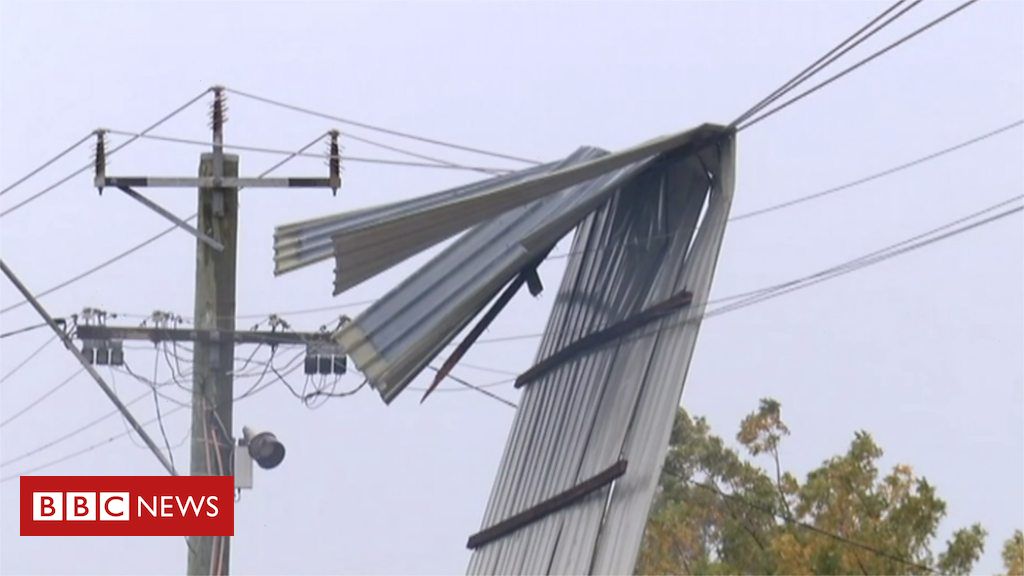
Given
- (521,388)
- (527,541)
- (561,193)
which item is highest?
(561,193)

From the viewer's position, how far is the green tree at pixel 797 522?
2280 centimetres

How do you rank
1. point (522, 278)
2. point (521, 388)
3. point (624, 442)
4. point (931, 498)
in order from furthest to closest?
point (931, 498), point (521, 388), point (522, 278), point (624, 442)

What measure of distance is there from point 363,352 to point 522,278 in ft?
3.56

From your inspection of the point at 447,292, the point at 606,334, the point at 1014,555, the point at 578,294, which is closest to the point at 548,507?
the point at 606,334

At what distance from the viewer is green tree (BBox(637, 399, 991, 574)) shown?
74.8ft

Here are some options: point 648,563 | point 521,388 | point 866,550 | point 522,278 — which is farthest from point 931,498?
point 522,278

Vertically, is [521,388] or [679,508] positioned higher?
[679,508]

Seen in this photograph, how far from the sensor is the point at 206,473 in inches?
747

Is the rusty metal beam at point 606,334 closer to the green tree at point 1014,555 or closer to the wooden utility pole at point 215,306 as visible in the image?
the wooden utility pole at point 215,306

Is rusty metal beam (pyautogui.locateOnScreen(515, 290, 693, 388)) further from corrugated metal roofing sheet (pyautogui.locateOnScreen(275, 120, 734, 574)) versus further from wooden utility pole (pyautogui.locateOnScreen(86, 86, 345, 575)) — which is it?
wooden utility pole (pyautogui.locateOnScreen(86, 86, 345, 575))

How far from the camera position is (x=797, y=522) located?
24.9 meters

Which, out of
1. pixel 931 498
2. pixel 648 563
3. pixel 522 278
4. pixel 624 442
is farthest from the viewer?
pixel 648 563

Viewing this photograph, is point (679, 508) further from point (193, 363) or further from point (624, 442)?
point (624, 442)

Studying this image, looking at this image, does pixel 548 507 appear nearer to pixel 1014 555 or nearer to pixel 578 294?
pixel 578 294
